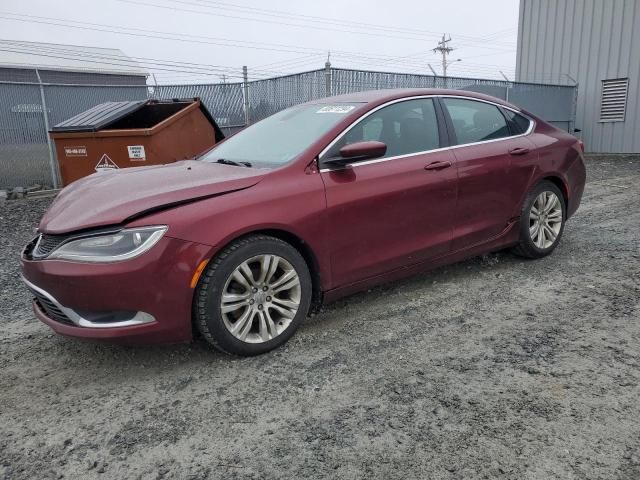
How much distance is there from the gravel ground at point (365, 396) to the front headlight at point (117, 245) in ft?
2.34

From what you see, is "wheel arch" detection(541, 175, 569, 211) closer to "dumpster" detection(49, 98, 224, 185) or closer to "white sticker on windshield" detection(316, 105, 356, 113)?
"white sticker on windshield" detection(316, 105, 356, 113)

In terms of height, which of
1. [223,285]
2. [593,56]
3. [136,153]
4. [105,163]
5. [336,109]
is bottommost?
[223,285]

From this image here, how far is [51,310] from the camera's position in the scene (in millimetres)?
2842

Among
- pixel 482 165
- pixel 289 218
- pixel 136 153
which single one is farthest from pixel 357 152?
pixel 136 153

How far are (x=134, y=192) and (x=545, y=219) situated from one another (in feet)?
11.5

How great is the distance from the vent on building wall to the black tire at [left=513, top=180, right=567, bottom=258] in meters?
11.4

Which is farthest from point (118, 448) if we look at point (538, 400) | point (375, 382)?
point (538, 400)

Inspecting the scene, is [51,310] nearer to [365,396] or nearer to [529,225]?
[365,396]

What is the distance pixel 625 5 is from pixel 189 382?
15192mm

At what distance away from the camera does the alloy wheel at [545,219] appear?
4.49 m

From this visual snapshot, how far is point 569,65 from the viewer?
49.6 feet

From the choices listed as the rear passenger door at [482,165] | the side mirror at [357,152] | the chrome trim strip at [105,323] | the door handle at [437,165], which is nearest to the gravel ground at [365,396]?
the chrome trim strip at [105,323]

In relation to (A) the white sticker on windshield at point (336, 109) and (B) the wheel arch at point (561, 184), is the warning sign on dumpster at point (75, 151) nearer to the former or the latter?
(A) the white sticker on windshield at point (336, 109)

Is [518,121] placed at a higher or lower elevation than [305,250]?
higher
